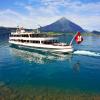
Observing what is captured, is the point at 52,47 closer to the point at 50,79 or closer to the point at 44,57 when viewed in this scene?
the point at 44,57

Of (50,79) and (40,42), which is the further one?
(40,42)

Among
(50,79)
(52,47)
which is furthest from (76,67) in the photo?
(52,47)

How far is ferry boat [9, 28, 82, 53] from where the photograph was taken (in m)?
63.1

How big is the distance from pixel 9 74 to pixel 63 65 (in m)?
13.0

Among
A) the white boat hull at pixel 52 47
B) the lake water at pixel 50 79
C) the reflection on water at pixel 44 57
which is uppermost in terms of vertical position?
the white boat hull at pixel 52 47

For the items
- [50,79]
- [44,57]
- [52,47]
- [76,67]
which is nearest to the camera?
[50,79]

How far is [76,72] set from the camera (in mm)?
41750

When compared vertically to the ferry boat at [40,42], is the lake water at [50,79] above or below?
below

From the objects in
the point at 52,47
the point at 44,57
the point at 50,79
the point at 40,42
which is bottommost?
the point at 50,79

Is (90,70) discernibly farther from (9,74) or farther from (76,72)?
(9,74)

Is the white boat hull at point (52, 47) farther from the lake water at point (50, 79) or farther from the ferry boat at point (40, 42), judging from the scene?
the lake water at point (50, 79)

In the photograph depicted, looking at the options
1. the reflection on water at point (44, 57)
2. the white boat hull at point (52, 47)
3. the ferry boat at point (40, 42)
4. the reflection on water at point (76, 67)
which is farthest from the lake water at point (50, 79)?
the ferry boat at point (40, 42)

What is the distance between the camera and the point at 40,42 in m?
70.6

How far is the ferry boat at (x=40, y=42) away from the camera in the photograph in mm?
63084
